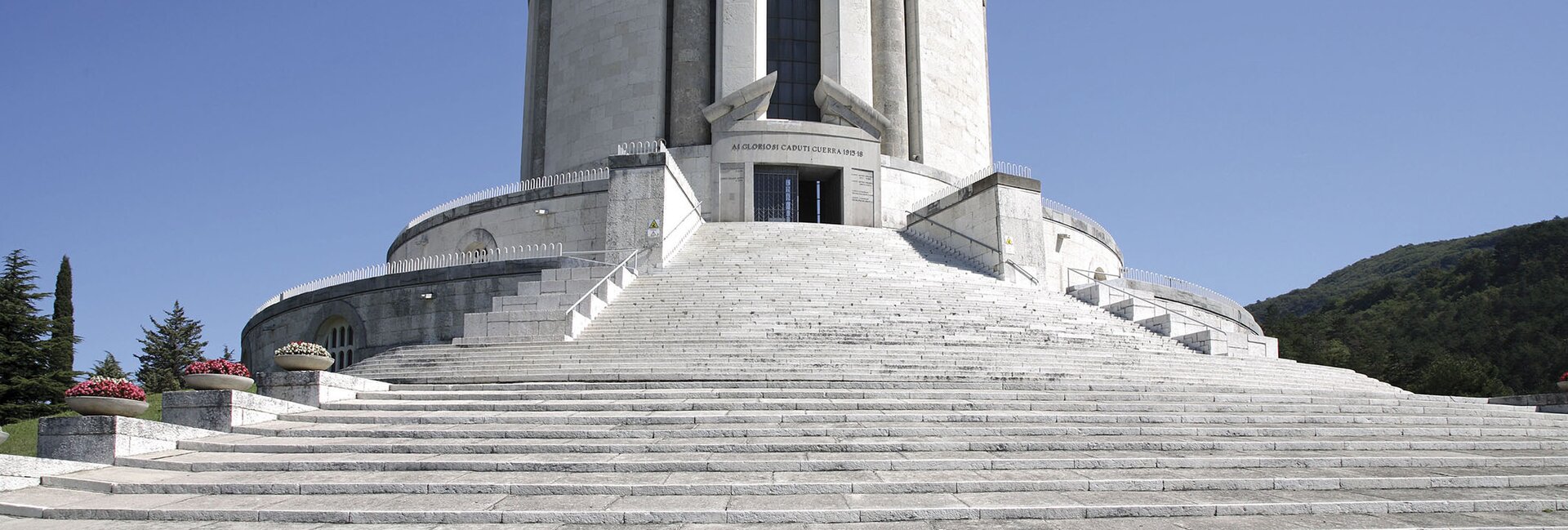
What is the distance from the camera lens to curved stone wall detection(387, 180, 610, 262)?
25.9 meters

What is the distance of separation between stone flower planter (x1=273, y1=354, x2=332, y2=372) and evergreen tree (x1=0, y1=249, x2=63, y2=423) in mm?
10517

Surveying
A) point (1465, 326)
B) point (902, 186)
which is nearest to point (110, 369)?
point (902, 186)

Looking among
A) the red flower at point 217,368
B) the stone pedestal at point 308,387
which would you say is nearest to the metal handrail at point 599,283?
the stone pedestal at point 308,387

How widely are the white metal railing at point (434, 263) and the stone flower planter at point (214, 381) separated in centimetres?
1073

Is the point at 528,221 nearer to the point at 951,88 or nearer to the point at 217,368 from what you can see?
the point at 951,88

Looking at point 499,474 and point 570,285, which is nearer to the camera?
point 499,474

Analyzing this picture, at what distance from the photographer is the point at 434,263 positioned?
2447cm

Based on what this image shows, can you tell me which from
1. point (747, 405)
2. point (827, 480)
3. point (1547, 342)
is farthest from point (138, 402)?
point (1547, 342)

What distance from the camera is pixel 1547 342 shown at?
4234cm

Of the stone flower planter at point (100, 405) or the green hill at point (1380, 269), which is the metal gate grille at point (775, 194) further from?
the green hill at point (1380, 269)

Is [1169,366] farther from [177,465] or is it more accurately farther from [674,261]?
[177,465]

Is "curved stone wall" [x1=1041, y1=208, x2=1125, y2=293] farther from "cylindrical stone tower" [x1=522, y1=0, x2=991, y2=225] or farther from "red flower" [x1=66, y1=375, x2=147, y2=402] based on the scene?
"red flower" [x1=66, y1=375, x2=147, y2=402]

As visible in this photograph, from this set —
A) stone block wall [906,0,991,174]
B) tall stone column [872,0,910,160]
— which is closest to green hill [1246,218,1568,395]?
stone block wall [906,0,991,174]

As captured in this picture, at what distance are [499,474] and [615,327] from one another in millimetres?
6914
